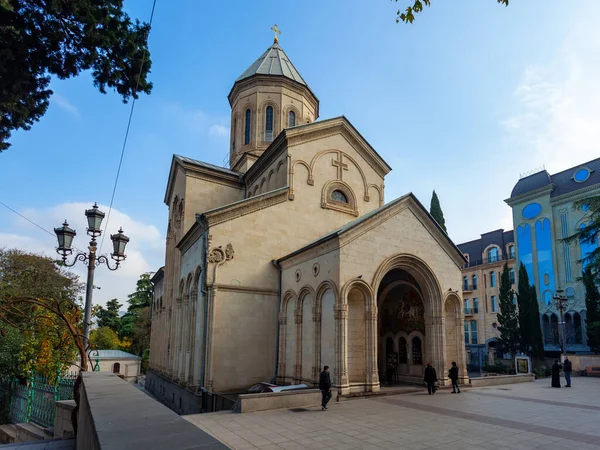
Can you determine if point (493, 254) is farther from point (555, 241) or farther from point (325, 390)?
point (325, 390)

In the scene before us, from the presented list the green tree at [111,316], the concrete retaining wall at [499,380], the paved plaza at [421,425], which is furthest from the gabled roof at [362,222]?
the green tree at [111,316]

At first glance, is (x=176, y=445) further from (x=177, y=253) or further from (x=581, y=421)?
(x=177, y=253)

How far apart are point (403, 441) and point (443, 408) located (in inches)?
159

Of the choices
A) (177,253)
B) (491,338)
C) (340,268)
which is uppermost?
(177,253)

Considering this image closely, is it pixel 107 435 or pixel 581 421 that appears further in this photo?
pixel 581 421

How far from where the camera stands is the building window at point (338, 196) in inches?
829

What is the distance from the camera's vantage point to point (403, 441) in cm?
833

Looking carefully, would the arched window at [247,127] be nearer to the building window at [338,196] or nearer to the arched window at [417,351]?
the building window at [338,196]

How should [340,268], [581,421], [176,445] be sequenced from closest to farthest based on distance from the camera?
[176,445] → [581,421] → [340,268]

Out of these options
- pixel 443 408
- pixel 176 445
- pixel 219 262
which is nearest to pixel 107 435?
pixel 176 445

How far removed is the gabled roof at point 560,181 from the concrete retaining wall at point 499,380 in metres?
26.2

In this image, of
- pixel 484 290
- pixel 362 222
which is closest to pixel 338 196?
pixel 362 222

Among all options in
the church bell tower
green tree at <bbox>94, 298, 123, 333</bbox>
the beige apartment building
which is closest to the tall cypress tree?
Result: the beige apartment building

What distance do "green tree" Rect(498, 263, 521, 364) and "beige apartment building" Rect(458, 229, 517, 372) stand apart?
707cm
